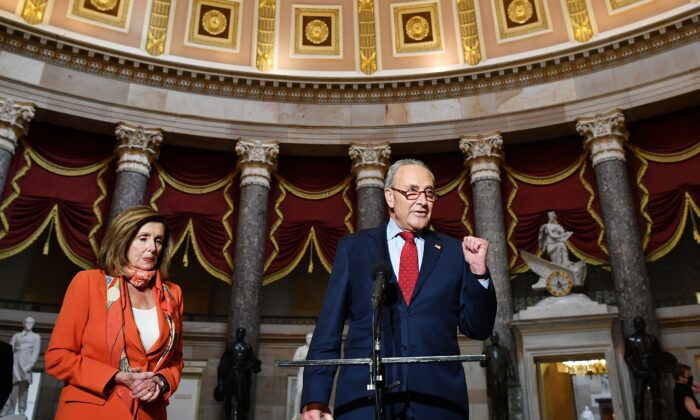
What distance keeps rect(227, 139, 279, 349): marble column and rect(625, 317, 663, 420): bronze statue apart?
7166 millimetres

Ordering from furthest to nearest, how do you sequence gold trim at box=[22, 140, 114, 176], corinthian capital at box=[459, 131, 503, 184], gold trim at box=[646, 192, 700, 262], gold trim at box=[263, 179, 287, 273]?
gold trim at box=[263, 179, 287, 273], corinthian capital at box=[459, 131, 503, 184], gold trim at box=[22, 140, 114, 176], gold trim at box=[646, 192, 700, 262]

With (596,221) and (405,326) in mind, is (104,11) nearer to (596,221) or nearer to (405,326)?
(596,221)

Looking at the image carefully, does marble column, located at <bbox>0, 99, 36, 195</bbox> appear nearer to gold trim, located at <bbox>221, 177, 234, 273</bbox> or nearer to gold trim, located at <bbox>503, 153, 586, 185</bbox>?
gold trim, located at <bbox>221, 177, 234, 273</bbox>

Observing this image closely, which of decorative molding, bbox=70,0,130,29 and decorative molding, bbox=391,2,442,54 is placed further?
decorative molding, bbox=391,2,442,54

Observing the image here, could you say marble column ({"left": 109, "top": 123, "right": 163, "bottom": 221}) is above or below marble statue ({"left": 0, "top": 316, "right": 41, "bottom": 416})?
above

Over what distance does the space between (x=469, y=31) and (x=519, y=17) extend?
126cm

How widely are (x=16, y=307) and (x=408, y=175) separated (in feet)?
42.6

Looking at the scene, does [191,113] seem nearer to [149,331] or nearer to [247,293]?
[247,293]

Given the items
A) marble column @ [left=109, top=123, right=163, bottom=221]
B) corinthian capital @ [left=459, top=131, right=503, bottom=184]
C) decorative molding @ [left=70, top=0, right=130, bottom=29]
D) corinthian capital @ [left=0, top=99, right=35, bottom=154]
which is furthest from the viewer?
decorative molding @ [left=70, top=0, right=130, bottom=29]

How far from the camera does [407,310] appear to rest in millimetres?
2719

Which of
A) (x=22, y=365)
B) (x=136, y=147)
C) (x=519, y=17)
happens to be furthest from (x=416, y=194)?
(x=519, y=17)

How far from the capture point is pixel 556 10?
14734mm

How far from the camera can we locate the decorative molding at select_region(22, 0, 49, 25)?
13.8 meters

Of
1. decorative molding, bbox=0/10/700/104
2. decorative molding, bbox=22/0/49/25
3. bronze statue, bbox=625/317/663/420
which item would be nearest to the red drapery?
decorative molding, bbox=0/10/700/104
